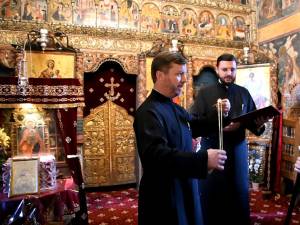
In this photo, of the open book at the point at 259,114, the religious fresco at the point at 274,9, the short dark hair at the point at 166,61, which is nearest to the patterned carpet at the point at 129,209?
the open book at the point at 259,114

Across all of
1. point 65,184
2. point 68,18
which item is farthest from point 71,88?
point 68,18

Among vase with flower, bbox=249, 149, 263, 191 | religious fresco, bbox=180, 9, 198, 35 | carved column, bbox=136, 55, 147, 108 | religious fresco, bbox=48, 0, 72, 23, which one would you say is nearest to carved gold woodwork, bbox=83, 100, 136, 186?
carved column, bbox=136, 55, 147, 108

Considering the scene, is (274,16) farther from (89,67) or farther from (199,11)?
(89,67)

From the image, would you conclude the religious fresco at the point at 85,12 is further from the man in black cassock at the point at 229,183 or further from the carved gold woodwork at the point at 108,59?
the man in black cassock at the point at 229,183

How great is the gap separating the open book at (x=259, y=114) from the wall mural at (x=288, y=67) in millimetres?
4618

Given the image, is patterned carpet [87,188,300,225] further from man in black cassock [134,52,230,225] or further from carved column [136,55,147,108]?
man in black cassock [134,52,230,225]

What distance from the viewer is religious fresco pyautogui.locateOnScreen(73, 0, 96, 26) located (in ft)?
21.2

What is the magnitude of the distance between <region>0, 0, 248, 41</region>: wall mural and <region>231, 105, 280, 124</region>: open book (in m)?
5.00

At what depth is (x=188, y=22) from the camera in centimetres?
746

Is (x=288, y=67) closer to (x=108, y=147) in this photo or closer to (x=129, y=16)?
(x=129, y=16)

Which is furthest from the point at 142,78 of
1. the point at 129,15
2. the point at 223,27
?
the point at 223,27

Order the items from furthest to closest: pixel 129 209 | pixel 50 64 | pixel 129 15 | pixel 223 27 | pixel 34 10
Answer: pixel 223 27
pixel 129 15
pixel 34 10
pixel 50 64
pixel 129 209

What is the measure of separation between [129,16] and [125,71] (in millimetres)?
1276

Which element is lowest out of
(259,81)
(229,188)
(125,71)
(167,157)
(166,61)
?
(229,188)
